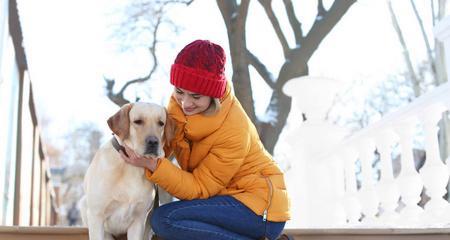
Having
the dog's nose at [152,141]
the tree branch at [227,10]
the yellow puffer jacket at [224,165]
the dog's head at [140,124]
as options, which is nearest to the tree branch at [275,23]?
the tree branch at [227,10]

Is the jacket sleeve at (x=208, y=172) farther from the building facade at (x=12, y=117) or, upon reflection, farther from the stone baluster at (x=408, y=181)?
the building facade at (x=12, y=117)

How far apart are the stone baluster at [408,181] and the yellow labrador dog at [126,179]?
1.92 meters

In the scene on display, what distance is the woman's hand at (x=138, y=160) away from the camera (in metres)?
2.59

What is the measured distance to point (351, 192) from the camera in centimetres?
487

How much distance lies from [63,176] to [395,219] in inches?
1026

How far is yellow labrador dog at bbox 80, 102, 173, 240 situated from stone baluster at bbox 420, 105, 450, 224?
71.0 inches

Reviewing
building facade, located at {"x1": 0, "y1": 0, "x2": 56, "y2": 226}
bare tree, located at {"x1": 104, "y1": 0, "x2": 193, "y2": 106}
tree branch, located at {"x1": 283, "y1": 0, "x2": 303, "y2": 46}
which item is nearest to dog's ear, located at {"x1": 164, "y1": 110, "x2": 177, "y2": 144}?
building facade, located at {"x1": 0, "y1": 0, "x2": 56, "y2": 226}

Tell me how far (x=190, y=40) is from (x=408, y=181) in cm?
609

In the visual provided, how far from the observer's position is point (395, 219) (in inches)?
159

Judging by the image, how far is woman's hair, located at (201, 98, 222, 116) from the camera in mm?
2627

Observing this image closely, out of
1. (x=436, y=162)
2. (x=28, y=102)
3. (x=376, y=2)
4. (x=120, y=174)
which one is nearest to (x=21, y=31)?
(x=28, y=102)

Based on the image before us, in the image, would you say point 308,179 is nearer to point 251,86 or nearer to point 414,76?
point 251,86

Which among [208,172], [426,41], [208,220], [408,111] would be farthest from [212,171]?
[426,41]

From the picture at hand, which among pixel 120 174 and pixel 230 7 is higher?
pixel 230 7
